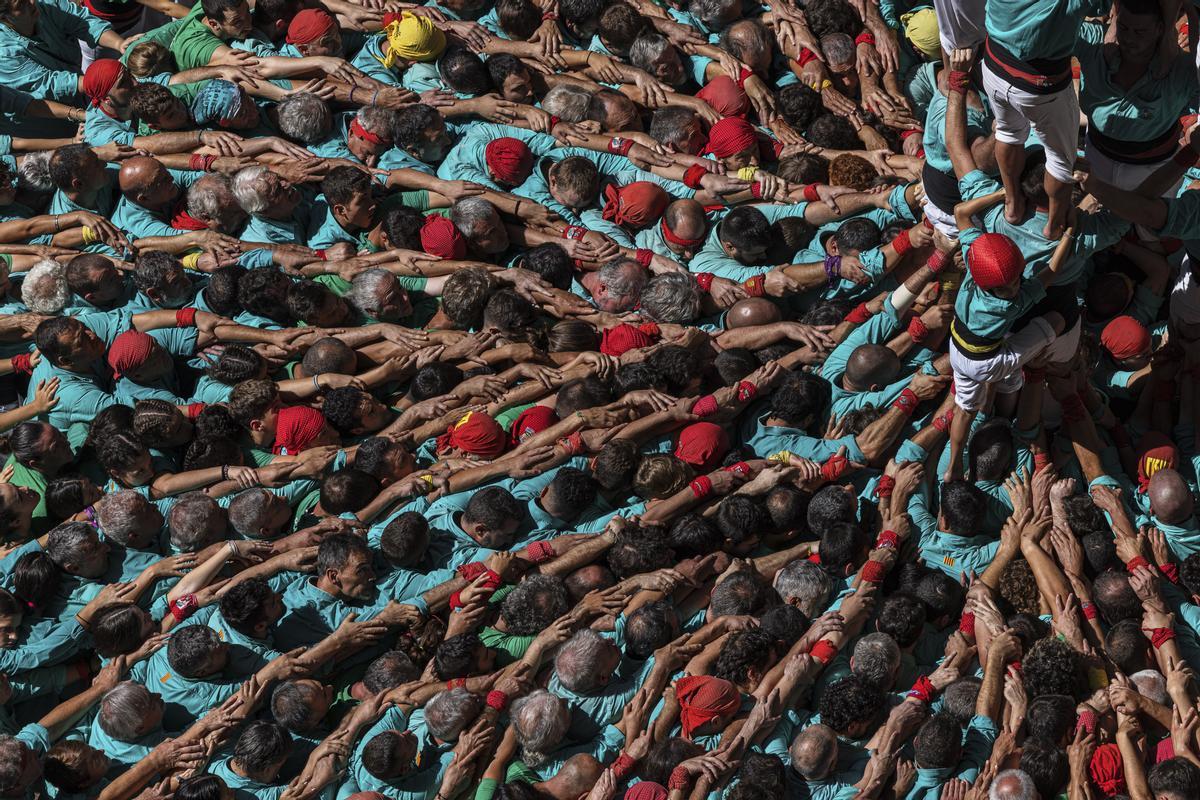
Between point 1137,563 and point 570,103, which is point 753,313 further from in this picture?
point 1137,563

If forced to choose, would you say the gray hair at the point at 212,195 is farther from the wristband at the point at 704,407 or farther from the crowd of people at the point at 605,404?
the wristband at the point at 704,407

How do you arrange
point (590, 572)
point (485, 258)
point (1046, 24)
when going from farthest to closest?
point (485, 258) → point (590, 572) → point (1046, 24)

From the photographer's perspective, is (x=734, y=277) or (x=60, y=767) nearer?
(x=60, y=767)

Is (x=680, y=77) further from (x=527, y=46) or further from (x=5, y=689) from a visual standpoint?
(x=5, y=689)

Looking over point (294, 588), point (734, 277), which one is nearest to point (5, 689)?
point (294, 588)

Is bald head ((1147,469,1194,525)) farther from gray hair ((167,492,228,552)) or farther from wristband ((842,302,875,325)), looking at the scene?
gray hair ((167,492,228,552))

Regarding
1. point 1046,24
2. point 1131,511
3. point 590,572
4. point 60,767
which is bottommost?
point 60,767

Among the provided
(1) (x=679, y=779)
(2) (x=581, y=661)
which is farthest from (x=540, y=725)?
(1) (x=679, y=779)
